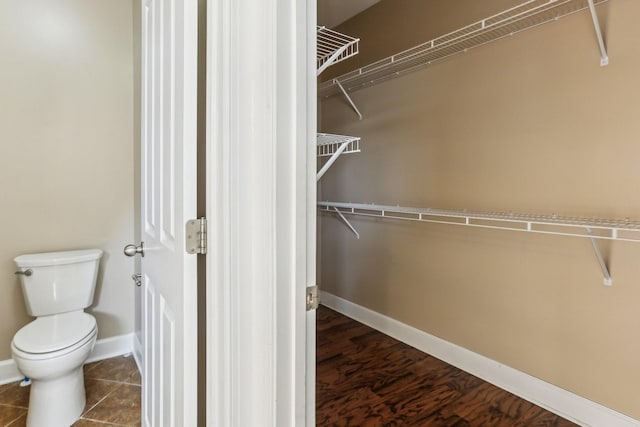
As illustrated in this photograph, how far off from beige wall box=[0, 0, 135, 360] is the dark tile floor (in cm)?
23

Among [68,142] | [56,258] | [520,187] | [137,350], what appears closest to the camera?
[520,187]

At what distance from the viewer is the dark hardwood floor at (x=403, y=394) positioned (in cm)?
163

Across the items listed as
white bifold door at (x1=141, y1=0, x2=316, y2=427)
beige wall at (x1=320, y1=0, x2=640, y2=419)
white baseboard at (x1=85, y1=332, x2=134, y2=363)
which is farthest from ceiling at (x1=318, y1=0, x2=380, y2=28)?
white baseboard at (x1=85, y1=332, x2=134, y2=363)

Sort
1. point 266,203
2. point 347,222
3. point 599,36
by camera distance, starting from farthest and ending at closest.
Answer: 1. point 347,222
2. point 599,36
3. point 266,203

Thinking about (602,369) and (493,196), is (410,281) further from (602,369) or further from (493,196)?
(602,369)

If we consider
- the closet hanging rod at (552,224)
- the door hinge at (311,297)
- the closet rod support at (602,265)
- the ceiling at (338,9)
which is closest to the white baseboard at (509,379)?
the closet rod support at (602,265)

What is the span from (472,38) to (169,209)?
5.93 feet

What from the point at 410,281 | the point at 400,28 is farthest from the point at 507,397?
the point at 400,28

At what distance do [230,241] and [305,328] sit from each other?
234 millimetres

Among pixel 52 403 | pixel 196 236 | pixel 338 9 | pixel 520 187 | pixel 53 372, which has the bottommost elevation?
pixel 52 403

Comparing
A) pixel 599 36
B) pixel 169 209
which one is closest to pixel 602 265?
pixel 599 36

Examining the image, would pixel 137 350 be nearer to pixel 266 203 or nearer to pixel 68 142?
pixel 68 142

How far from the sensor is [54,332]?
5.34 ft

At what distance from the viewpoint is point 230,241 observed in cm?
69
